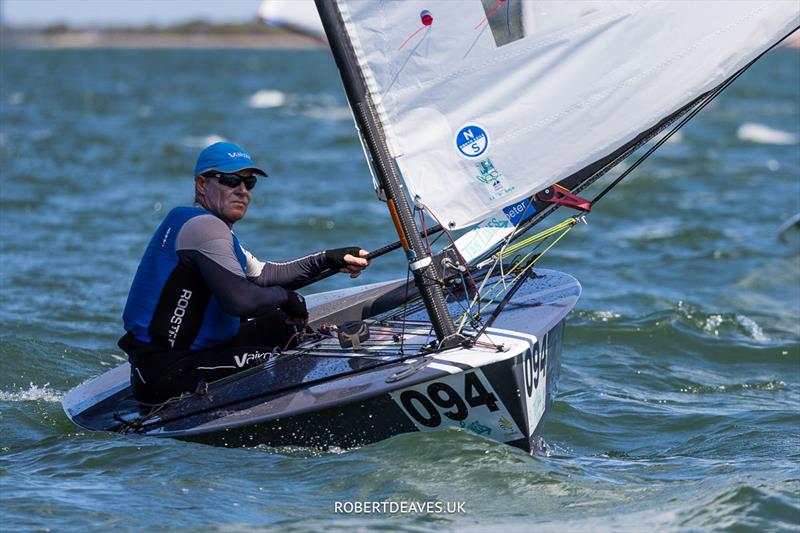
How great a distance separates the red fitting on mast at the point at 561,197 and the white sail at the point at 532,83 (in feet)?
0.50

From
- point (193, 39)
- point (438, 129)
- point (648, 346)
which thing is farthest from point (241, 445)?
point (193, 39)

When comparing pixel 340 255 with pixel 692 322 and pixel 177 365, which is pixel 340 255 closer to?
pixel 177 365

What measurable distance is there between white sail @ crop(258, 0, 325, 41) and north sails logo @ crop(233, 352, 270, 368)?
155cm

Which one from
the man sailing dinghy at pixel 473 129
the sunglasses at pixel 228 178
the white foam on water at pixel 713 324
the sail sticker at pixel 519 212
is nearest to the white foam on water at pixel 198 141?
the white foam on water at pixel 713 324

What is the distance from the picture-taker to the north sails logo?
15.5 ft

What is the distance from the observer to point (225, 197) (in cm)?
461

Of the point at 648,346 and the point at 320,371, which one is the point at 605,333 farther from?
the point at 320,371

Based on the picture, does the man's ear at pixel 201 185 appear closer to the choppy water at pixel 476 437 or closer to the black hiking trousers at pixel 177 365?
the black hiking trousers at pixel 177 365

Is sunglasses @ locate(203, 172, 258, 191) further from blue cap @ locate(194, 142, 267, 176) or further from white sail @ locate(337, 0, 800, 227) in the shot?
white sail @ locate(337, 0, 800, 227)

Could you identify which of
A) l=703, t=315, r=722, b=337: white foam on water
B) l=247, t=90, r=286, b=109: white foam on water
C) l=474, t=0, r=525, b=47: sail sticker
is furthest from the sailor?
l=247, t=90, r=286, b=109: white foam on water

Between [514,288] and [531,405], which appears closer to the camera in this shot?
[531,405]

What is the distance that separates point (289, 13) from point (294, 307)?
1416 mm

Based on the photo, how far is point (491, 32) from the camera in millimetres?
4387

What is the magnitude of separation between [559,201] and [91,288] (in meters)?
4.83
